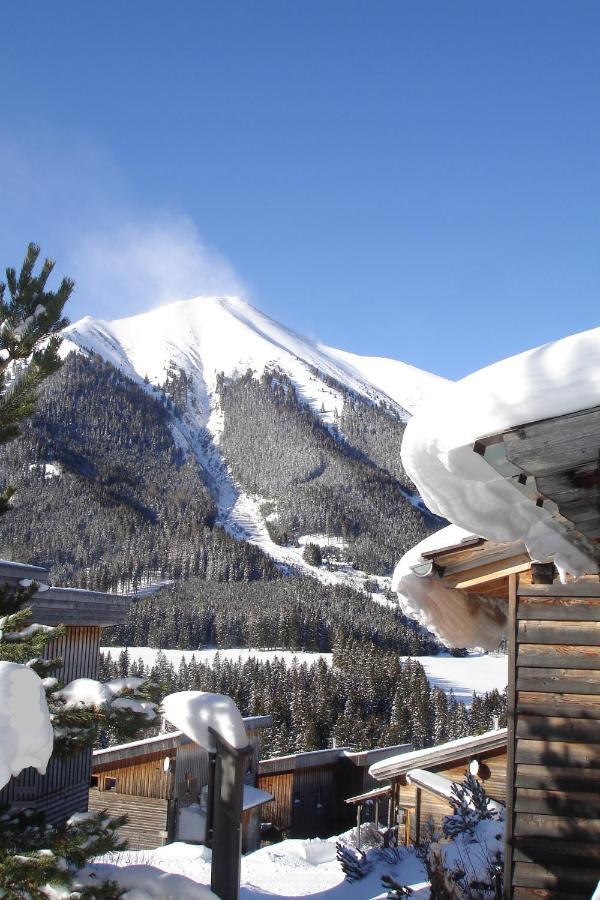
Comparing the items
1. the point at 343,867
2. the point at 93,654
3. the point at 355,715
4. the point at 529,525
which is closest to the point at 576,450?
the point at 529,525

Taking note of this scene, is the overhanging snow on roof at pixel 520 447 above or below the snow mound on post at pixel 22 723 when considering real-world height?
above

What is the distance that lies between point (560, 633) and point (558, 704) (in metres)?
0.43

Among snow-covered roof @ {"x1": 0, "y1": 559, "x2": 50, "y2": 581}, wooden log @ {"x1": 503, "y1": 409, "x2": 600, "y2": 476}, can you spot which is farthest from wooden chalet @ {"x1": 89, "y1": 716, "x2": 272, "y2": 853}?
wooden log @ {"x1": 503, "y1": 409, "x2": 600, "y2": 476}

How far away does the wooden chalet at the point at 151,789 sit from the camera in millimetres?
21469

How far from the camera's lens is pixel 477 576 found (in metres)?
4.93

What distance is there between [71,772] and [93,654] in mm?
1571

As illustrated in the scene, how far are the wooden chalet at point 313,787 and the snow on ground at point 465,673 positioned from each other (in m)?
41.5

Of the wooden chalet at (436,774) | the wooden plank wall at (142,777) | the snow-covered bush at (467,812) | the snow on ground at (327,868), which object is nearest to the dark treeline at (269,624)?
the wooden plank wall at (142,777)

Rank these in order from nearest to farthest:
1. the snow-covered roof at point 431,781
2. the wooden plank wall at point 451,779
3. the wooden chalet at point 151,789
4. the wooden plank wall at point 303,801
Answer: the snow-covered roof at point 431,781 < the wooden plank wall at point 451,779 < the wooden chalet at point 151,789 < the wooden plank wall at point 303,801

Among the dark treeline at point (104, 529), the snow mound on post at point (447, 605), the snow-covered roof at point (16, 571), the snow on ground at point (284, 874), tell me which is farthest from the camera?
the dark treeline at point (104, 529)

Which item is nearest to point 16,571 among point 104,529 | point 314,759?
point 314,759

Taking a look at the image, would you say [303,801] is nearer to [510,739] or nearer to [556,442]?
[510,739]

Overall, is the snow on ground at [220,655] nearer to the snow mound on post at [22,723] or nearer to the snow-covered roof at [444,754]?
the snow-covered roof at [444,754]

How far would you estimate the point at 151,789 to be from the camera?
71.3ft
